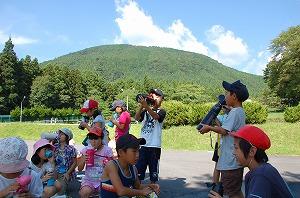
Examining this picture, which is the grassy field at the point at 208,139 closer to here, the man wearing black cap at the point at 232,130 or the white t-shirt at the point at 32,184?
the man wearing black cap at the point at 232,130

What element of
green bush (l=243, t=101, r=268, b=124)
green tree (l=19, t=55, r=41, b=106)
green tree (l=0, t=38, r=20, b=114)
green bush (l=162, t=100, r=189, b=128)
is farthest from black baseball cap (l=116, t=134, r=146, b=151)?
green tree (l=19, t=55, r=41, b=106)

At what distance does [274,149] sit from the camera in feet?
54.1

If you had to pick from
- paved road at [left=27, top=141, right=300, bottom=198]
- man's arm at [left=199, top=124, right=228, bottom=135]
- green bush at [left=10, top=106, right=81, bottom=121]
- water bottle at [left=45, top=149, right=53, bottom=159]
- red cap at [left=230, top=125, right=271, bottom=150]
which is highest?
green bush at [left=10, top=106, right=81, bottom=121]

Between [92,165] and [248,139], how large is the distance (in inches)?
132

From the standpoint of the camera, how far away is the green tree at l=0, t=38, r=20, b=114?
60594 millimetres

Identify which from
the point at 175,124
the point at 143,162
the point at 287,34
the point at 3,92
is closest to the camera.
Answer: the point at 143,162

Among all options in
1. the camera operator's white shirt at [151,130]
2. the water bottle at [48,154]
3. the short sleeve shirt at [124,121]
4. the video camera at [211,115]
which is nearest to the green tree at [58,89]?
the short sleeve shirt at [124,121]

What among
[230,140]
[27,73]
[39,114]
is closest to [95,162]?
[230,140]

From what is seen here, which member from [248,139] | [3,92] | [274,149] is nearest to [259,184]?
[248,139]

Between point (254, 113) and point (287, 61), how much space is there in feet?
81.1

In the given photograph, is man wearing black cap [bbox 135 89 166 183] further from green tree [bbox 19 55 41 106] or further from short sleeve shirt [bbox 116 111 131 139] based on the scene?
green tree [bbox 19 55 41 106]

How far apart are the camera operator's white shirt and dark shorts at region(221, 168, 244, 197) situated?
5.82 feet

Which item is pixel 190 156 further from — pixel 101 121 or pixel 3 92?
pixel 3 92

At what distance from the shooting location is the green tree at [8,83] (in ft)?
199
